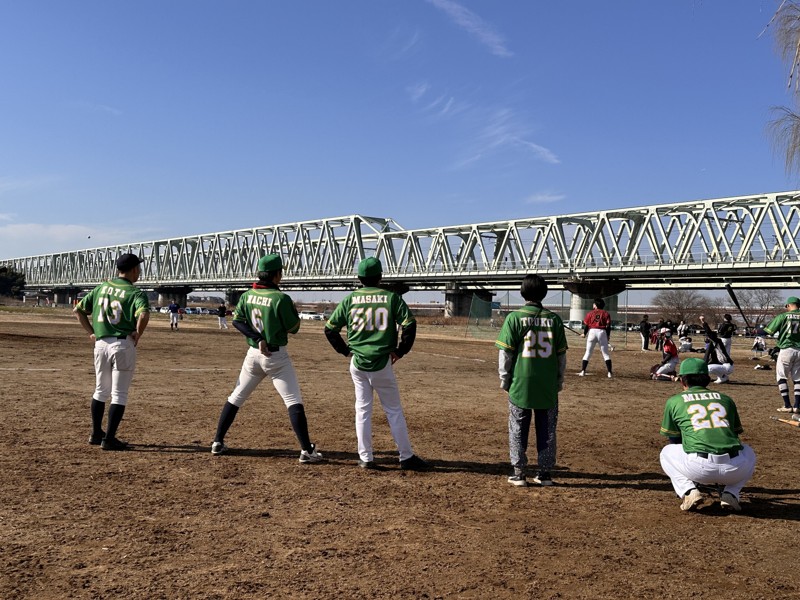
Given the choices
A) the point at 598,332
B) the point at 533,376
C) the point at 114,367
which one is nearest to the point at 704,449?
the point at 533,376

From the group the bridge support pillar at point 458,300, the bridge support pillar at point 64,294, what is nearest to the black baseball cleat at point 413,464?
the bridge support pillar at point 458,300

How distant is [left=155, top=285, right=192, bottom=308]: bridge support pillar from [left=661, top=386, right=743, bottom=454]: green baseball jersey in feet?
425

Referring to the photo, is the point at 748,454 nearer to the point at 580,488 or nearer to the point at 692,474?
the point at 692,474

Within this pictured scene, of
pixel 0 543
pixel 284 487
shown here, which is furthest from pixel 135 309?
pixel 0 543

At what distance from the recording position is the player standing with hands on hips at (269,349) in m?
6.11

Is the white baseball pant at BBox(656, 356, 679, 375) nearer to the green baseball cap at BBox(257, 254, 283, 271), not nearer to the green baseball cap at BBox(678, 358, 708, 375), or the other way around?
the green baseball cap at BBox(678, 358, 708, 375)

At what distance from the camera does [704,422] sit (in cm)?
503

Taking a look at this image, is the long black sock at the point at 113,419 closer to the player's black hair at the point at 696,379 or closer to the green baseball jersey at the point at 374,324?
the green baseball jersey at the point at 374,324

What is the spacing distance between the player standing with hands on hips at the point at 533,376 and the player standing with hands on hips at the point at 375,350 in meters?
0.91

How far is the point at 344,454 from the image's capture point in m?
6.67

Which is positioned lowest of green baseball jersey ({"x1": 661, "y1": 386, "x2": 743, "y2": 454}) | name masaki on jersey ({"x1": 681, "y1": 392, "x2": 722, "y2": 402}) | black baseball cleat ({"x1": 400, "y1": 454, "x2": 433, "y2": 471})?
black baseball cleat ({"x1": 400, "y1": 454, "x2": 433, "y2": 471})

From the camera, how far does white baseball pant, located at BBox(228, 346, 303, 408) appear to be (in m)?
6.17

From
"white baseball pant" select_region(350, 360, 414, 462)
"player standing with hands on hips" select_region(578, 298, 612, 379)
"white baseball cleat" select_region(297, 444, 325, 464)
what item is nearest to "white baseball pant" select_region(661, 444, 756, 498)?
"white baseball pant" select_region(350, 360, 414, 462)

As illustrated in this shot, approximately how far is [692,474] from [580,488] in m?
0.98
